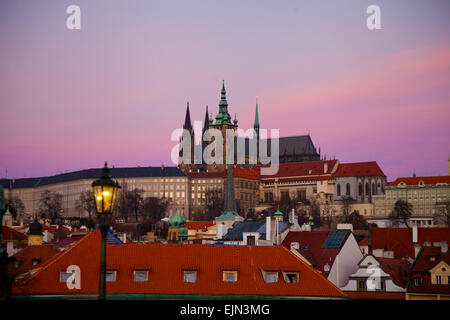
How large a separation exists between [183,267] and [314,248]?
71.9ft

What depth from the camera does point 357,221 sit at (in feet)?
497

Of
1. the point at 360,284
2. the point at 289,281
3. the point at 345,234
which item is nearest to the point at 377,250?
the point at 345,234

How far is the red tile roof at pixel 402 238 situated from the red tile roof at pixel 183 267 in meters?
25.9

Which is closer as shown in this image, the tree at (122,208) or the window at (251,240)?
the window at (251,240)

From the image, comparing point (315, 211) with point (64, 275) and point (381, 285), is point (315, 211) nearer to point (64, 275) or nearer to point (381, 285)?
point (381, 285)

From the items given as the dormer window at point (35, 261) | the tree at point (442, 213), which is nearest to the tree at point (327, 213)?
the tree at point (442, 213)

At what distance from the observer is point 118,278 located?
24609mm

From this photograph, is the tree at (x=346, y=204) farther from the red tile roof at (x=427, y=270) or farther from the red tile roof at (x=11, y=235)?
the red tile roof at (x=427, y=270)

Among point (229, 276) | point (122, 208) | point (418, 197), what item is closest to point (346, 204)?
point (418, 197)

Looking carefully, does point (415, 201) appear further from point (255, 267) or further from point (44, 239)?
point (255, 267)

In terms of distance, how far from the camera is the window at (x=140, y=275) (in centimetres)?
2472

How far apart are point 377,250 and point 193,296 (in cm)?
3163

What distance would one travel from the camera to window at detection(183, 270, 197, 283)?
81.9 ft
